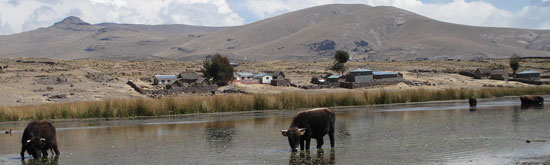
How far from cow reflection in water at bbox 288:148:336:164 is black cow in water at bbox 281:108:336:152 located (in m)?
0.41

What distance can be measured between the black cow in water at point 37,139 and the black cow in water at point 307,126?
25.3 ft

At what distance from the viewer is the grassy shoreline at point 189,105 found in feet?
129

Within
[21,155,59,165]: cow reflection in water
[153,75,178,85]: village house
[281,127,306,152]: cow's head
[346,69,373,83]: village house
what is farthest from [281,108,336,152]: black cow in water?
[346,69,373,83]: village house

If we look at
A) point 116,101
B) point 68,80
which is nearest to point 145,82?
point 68,80

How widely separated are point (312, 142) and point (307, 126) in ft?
12.6

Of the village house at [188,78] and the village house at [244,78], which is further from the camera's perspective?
the village house at [244,78]

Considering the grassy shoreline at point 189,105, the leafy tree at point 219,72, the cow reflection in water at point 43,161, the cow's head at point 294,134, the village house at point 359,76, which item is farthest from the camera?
the village house at point 359,76

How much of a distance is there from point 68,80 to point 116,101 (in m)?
37.6

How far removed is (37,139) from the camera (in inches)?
805

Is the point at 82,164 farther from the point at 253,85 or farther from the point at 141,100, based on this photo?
the point at 253,85

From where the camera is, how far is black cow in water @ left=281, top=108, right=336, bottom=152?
2002 cm

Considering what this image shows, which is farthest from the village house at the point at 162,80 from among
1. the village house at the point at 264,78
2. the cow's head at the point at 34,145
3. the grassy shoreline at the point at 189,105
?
the cow's head at the point at 34,145

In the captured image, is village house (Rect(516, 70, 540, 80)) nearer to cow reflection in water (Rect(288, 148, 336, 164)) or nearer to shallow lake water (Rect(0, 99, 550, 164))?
shallow lake water (Rect(0, 99, 550, 164))

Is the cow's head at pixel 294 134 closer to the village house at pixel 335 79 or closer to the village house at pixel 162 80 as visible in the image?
the village house at pixel 162 80
